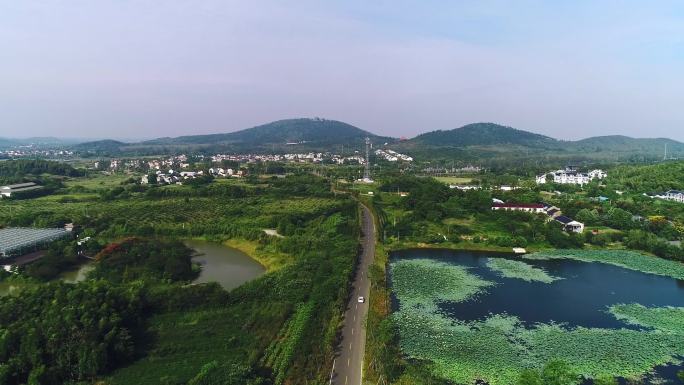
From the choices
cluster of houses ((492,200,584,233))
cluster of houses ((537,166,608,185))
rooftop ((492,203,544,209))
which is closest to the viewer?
cluster of houses ((492,200,584,233))

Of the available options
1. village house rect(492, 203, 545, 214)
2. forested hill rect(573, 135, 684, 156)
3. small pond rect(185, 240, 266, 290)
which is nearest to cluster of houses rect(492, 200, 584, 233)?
village house rect(492, 203, 545, 214)

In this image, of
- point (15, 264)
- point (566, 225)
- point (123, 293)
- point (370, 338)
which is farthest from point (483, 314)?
point (15, 264)

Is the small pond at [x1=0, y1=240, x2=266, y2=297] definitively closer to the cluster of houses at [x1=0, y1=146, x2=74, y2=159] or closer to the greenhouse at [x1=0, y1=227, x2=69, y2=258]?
the greenhouse at [x1=0, y1=227, x2=69, y2=258]

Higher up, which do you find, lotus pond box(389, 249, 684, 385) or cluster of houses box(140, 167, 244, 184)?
cluster of houses box(140, 167, 244, 184)

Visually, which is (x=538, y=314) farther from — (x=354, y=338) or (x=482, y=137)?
(x=482, y=137)

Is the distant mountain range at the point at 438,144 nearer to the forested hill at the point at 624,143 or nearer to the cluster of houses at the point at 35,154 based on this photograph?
the forested hill at the point at 624,143

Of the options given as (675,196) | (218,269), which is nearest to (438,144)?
(675,196)

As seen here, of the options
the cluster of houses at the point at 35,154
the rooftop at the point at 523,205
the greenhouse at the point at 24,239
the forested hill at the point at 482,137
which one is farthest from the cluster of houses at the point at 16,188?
the forested hill at the point at 482,137
